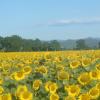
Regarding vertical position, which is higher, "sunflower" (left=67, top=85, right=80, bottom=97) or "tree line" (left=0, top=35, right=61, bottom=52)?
"tree line" (left=0, top=35, right=61, bottom=52)

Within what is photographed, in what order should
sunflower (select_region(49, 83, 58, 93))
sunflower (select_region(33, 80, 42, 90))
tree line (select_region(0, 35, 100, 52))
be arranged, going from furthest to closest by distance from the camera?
tree line (select_region(0, 35, 100, 52)) → sunflower (select_region(33, 80, 42, 90)) → sunflower (select_region(49, 83, 58, 93))

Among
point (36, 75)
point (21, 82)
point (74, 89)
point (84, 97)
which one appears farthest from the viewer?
point (36, 75)

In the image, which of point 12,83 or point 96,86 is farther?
point 12,83

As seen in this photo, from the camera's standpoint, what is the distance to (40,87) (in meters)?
4.06

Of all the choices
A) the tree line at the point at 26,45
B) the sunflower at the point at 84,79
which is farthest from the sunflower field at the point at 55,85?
the tree line at the point at 26,45

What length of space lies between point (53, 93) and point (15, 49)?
184ft

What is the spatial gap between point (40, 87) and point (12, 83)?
367 mm

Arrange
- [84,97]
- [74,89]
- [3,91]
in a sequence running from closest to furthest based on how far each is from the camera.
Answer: [84,97]
[74,89]
[3,91]

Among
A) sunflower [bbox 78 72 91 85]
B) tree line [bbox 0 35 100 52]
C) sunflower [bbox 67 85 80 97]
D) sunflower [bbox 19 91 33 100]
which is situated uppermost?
tree line [bbox 0 35 100 52]

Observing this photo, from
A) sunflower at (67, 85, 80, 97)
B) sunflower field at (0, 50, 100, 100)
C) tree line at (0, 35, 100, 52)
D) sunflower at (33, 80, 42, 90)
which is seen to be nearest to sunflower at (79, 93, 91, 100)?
sunflower field at (0, 50, 100, 100)

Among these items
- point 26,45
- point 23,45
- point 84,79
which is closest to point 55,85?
point 84,79

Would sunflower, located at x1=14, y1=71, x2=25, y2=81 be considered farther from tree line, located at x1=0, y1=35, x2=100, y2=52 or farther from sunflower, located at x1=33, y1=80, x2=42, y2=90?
tree line, located at x1=0, y1=35, x2=100, y2=52

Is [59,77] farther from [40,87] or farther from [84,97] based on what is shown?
[84,97]

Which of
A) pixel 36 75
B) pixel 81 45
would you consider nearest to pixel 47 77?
pixel 36 75
